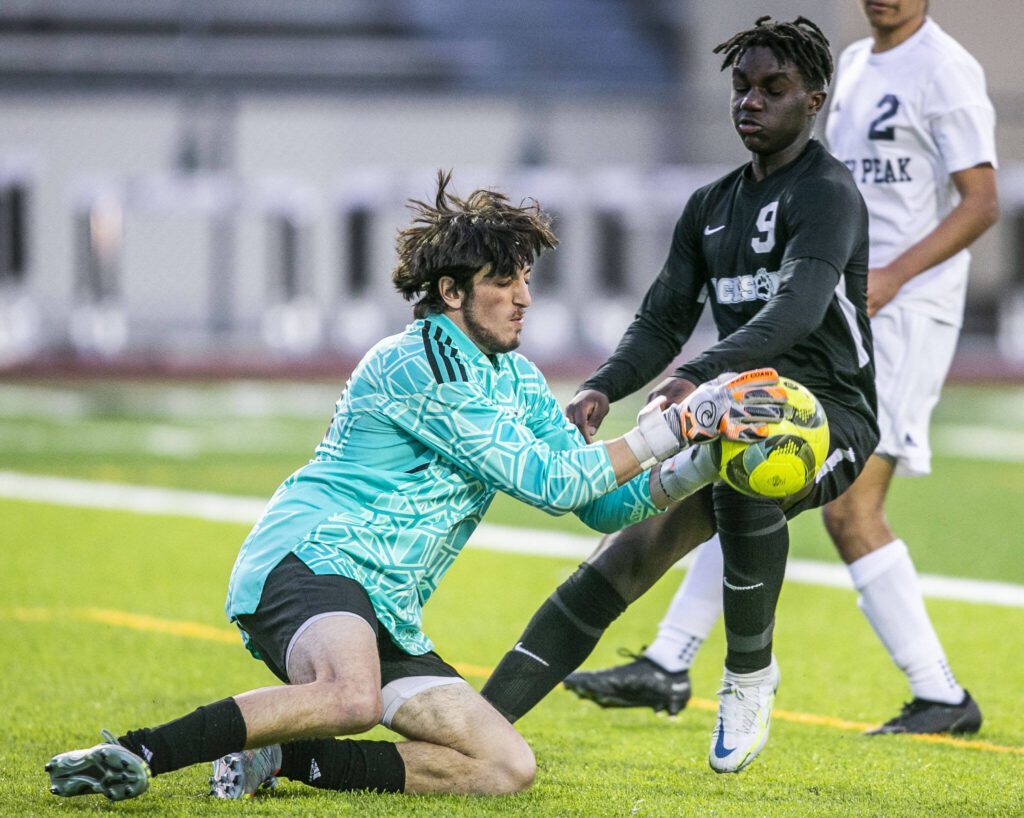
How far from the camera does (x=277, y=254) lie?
81.0 ft

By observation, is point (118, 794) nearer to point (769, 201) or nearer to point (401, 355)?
point (401, 355)

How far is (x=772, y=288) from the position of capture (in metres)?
4.35

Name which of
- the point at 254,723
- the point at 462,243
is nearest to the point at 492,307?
the point at 462,243

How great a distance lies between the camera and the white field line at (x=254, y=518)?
7.68m

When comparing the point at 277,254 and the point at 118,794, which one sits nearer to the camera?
the point at 118,794

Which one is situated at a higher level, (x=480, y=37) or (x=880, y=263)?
(x=480, y=37)

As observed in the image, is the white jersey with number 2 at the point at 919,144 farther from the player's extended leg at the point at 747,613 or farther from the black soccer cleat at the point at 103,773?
the black soccer cleat at the point at 103,773

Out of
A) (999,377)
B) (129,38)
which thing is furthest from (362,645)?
(129,38)

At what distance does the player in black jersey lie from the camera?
4164mm

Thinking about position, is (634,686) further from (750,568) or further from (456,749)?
(456,749)

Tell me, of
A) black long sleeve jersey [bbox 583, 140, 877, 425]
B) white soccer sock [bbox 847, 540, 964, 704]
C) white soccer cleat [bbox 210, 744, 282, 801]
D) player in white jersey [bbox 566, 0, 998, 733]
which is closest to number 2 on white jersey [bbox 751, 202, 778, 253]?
black long sleeve jersey [bbox 583, 140, 877, 425]

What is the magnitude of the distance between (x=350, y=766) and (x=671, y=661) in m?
1.38

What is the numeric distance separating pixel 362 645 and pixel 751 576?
987mm

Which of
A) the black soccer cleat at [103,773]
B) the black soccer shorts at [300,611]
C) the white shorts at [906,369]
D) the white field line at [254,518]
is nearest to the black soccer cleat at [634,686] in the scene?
the white shorts at [906,369]
